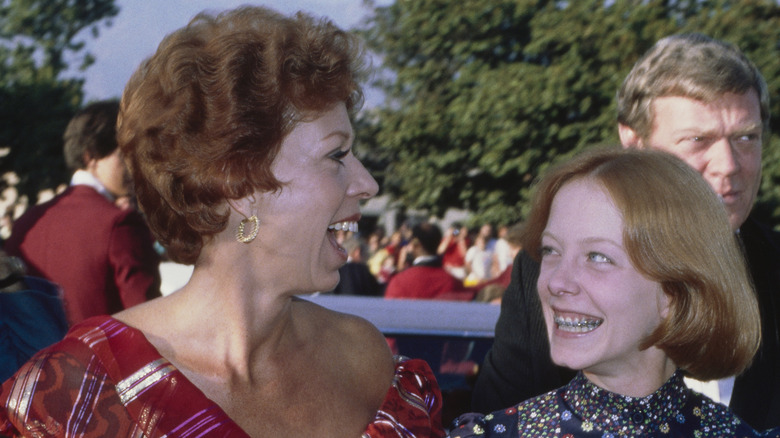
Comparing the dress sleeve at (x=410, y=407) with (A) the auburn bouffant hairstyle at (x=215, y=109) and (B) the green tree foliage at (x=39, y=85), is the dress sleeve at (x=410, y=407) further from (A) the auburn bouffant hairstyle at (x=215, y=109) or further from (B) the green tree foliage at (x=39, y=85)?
(B) the green tree foliage at (x=39, y=85)

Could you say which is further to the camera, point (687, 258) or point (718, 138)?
point (718, 138)

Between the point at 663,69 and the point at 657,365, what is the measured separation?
924 mm

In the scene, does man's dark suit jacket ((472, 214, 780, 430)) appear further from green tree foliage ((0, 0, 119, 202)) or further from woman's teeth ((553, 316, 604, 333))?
green tree foliage ((0, 0, 119, 202))

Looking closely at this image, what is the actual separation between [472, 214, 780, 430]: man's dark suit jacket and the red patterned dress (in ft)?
2.62

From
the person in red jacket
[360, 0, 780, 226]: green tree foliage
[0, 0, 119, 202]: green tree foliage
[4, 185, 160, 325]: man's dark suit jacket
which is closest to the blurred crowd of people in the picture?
the person in red jacket

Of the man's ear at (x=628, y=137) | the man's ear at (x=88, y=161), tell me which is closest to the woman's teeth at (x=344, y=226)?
the man's ear at (x=628, y=137)

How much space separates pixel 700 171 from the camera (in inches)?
94.6

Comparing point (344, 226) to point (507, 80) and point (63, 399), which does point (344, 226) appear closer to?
point (63, 399)

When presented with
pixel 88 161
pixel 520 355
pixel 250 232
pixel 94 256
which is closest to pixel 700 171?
pixel 520 355

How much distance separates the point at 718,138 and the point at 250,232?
52.2 inches

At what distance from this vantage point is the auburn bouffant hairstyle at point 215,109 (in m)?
1.92

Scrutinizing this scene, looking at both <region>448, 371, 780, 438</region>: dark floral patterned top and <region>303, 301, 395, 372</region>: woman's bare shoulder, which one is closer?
<region>448, 371, 780, 438</region>: dark floral patterned top

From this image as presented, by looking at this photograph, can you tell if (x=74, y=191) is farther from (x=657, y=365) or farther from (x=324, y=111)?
(x=657, y=365)

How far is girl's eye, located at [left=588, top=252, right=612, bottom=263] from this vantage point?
6.25 feet
